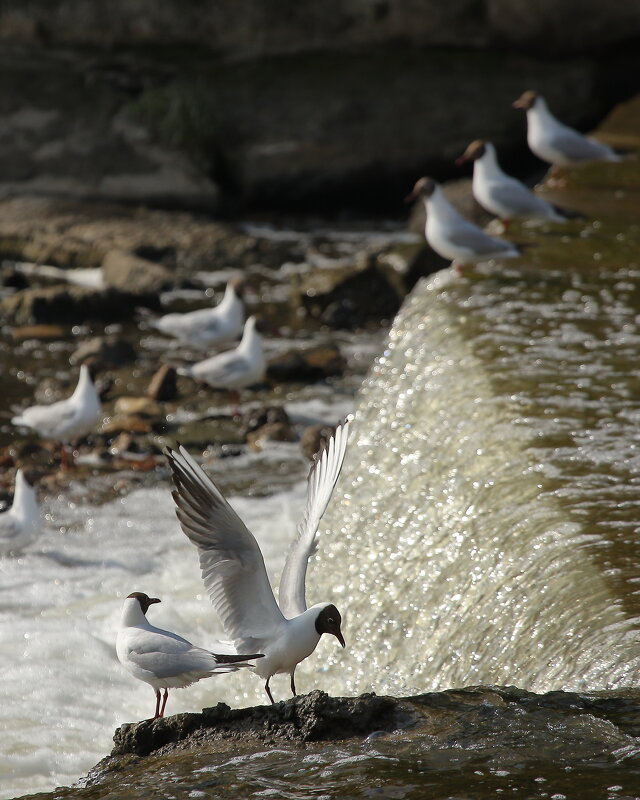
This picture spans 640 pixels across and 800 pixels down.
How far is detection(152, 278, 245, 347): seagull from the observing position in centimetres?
942

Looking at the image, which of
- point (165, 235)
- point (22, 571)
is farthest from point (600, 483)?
point (165, 235)

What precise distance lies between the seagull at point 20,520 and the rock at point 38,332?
3.85 metres

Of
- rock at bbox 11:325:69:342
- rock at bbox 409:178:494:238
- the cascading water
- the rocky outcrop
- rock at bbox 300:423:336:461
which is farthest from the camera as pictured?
the rocky outcrop

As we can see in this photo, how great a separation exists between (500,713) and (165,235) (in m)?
10.3

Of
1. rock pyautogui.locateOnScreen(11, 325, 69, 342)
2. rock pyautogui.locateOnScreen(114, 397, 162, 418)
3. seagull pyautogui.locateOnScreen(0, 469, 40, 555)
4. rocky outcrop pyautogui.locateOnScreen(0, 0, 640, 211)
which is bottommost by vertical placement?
seagull pyautogui.locateOnScreen(0, 469, 40, 555)

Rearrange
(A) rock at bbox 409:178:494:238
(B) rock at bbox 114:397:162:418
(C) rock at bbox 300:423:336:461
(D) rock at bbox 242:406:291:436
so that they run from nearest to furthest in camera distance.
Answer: (C) rock at bbox 300:423:336:461 → (D) rock at bbox 242:406:291:436 → (B) rock at bbox 114:397:162:418 → (A) rock at bbox 409:178:494:238

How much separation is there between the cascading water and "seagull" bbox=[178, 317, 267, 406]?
1581mm

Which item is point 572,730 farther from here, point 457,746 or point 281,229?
point 281,229

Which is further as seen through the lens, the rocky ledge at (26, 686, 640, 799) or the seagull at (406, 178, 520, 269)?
the seagull at (406, 178, 520, 269)

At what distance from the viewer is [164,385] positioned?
29.2ft

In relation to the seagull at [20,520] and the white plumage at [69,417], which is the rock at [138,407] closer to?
the white plumage at [69,417]

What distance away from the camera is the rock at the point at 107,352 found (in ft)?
31.6

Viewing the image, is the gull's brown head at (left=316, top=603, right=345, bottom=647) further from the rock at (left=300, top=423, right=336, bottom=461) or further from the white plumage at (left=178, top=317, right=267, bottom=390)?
the white plumage at (left=178, top=317, right=267, bottom=390)

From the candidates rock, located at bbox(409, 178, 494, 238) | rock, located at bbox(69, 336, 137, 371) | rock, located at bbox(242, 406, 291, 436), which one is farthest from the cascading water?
rock, located at bbox(409, 178, 494, 238)
